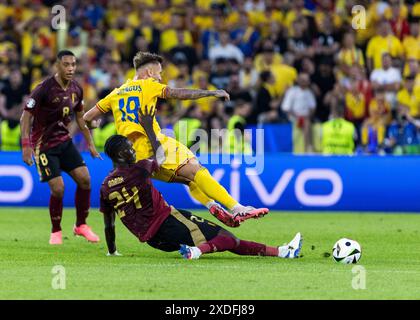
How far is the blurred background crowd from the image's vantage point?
68.6ft

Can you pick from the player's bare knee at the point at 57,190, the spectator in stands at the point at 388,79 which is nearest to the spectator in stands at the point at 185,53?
the spectator in stands at the point at 388,79

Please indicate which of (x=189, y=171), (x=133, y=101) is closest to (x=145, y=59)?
(x=133, y=101)

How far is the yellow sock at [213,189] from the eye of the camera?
12.1 m

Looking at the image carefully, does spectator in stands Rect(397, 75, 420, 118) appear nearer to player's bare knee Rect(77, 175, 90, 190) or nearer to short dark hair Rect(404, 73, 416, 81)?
short dark hair Rect(404, 73, 416, 81)

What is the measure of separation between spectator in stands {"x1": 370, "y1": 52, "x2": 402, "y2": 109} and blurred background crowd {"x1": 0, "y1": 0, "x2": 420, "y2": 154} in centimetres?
2

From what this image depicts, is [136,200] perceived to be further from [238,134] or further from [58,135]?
[238,134]

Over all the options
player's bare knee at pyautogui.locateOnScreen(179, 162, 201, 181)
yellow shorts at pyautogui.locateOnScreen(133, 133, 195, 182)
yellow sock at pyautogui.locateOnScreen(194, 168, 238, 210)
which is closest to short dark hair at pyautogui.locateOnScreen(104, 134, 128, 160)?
yellow shorts at pyautogui.locateOnScreen(133, 133, 195, 182)

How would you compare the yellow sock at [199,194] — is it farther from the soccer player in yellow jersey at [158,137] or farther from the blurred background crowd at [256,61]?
the blurred background crowd at [256,61]

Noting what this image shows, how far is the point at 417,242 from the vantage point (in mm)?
14031

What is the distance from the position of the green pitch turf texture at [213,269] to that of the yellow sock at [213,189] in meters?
0.60

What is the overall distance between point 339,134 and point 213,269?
9772 millimetres

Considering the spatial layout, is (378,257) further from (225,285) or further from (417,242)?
(225,285)

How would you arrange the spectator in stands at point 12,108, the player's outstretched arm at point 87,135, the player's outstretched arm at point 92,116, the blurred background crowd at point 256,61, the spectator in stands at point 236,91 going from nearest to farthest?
the player's outstretched arm at point 92,116 < the player's outstretched arm at point 87,135 < the blurred background crowd at point 256,61 < the spectator in stands at point 12,108 < the spectator in stands at point 236,91
